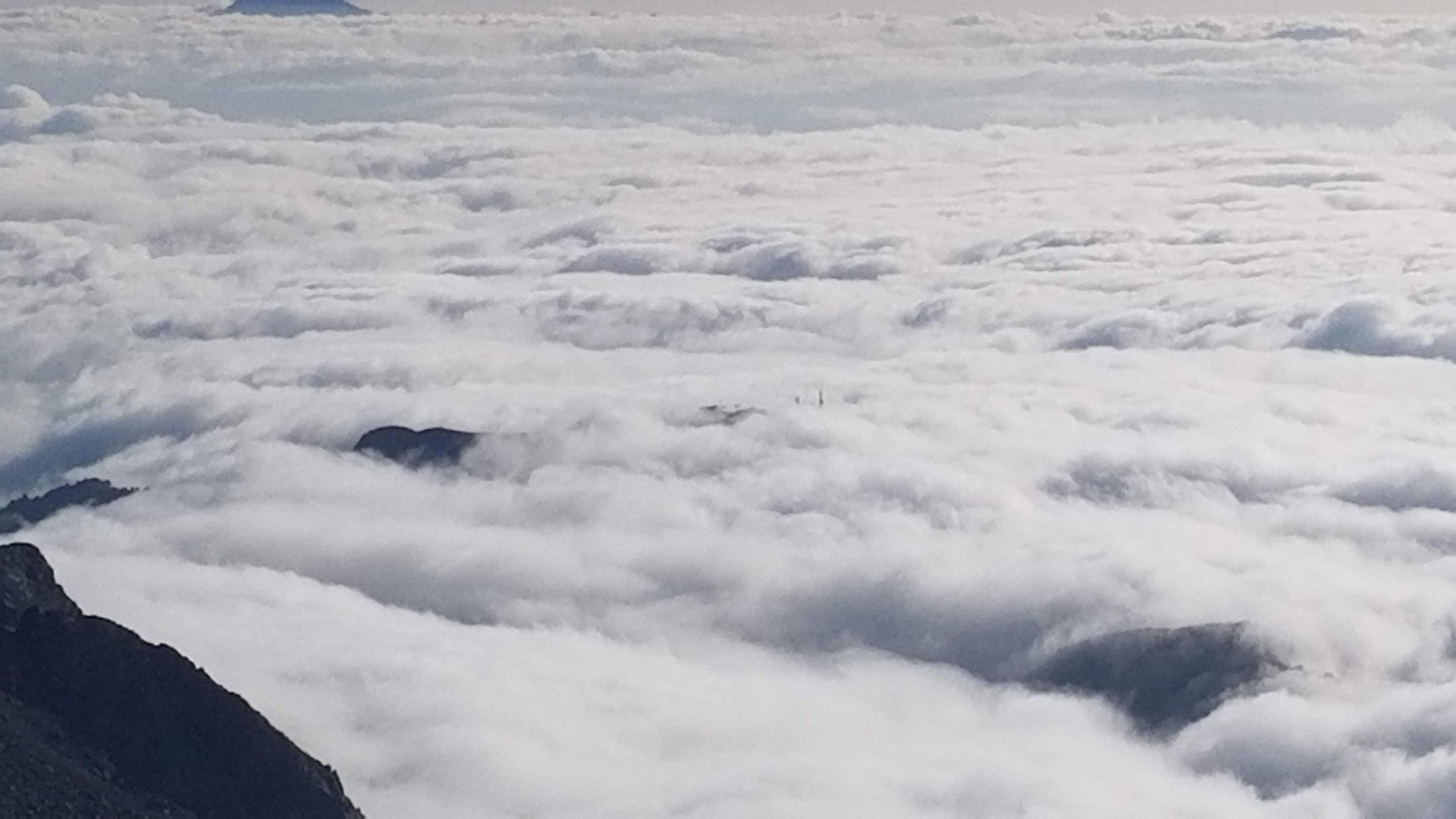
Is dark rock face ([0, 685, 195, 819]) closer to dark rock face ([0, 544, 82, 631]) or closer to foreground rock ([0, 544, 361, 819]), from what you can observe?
foreground rock ([0, 544, 361, 819])

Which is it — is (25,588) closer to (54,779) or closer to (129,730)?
(129,730)

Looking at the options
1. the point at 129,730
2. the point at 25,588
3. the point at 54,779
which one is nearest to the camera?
the point at 54,779

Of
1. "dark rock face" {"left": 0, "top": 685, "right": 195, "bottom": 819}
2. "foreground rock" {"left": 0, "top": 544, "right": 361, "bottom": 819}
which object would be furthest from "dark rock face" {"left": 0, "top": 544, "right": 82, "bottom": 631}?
"dark rock face" {"left": 0, "top": 685, "right": 195, "bottom": 819}

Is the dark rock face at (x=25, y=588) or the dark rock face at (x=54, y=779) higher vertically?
the dark rock face at (x=25, y=588)

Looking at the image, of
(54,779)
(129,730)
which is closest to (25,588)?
(129,730)

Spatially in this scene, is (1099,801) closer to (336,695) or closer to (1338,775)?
(1338,775)

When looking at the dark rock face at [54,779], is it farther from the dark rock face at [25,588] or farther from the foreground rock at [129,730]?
the dark rock face at [25,588]

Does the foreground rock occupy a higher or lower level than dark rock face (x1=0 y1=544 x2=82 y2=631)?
lower

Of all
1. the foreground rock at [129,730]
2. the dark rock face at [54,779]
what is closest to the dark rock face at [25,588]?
the foreground rock at [129,730]

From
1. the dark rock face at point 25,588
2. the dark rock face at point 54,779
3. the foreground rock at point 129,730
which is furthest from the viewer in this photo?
the dark rock face at point 25,588
